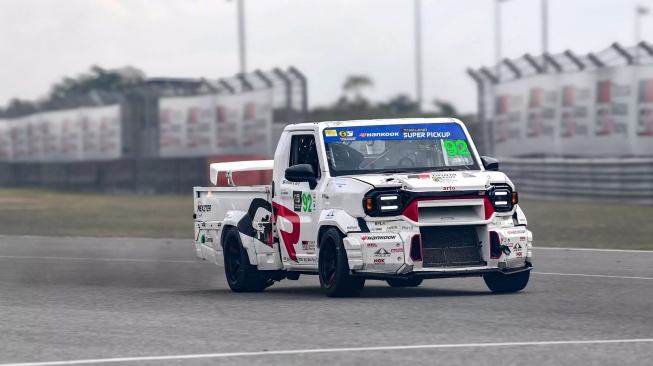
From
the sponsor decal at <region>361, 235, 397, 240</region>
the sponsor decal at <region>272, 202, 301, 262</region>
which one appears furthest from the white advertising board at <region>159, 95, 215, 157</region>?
the sponsor decal at <region>361, 235, 397, 240</region>

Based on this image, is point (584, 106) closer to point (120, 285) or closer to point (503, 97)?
point (503, 97)

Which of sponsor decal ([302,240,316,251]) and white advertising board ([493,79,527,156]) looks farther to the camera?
white advertising board ([493,79,527,156])

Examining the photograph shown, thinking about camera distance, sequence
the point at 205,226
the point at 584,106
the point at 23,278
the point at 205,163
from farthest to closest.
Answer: the point at 205,163 < the point at 584,106 < the point at 23,278 < the point at 205,226

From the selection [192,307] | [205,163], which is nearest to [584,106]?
[205,163]

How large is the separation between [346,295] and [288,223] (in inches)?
45.6

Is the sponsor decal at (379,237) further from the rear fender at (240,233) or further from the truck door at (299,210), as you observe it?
the rear fender at (240,233)

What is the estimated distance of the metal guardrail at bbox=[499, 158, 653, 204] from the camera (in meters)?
31.1

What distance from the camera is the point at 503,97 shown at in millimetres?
39906

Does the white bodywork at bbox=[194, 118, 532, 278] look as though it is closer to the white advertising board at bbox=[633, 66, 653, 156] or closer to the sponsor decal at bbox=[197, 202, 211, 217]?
the sponsor decal at bbox=[197, 202, 211, 217]

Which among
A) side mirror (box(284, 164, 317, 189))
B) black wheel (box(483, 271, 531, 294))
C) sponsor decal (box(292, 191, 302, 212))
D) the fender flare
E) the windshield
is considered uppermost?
the windshield

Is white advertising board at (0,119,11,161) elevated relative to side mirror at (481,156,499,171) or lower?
elevated

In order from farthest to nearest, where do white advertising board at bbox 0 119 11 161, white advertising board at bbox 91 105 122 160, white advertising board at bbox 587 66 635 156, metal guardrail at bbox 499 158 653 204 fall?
white advertising board at bbox 0 119 11 161, white advertising board at bbox 91 105 122 160, white advertising board at bbox 587 66 635 156, metal guardrail at bbox 499 158 653 204

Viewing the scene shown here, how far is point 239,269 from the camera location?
560 inches

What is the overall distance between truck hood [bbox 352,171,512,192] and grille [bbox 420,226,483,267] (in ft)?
1.17
